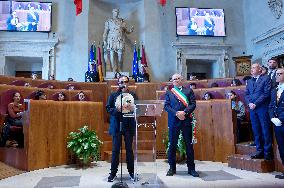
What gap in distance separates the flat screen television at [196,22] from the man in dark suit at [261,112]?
702 cm

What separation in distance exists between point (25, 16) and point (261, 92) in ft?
27.9

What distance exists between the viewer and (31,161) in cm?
423

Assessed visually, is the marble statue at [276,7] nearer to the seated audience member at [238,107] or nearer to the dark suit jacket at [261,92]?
the seated audience member at [238,107]

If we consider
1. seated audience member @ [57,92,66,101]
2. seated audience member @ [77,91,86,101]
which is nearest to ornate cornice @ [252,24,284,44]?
seated audience member @ [77,91,86,101]

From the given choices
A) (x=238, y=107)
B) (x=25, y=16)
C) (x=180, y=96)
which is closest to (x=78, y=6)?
(x=25, y=16)

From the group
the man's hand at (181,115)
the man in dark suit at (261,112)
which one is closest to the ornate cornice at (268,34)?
the man in dark suit at (261,112)

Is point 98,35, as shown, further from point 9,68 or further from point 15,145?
point 15,145

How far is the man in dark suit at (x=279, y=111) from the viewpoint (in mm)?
3436

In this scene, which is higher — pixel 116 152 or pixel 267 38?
pixel 267 38

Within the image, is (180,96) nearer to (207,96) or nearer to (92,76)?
(207,96)

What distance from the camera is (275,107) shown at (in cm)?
354

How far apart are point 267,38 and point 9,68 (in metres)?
8.53

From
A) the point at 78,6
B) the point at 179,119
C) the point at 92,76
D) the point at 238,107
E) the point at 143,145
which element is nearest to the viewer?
the point at 179,119

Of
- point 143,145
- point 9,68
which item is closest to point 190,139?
point 143,145
